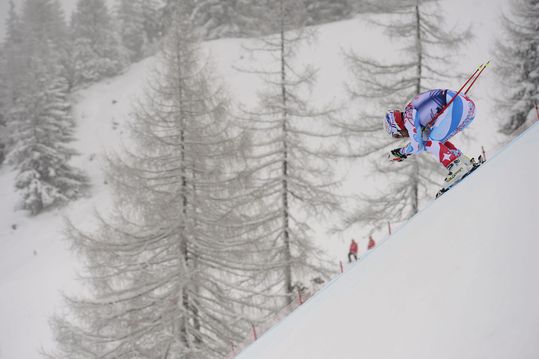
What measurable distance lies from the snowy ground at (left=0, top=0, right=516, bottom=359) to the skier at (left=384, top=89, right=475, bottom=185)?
260cm

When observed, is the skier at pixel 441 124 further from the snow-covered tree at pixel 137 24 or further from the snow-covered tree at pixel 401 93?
the snow-covered tree at pixel 137 24

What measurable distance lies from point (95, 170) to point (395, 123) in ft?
96.6

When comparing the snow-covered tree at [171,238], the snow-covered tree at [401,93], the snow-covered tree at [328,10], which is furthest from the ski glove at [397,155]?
the snow-covered tree at [328,10]

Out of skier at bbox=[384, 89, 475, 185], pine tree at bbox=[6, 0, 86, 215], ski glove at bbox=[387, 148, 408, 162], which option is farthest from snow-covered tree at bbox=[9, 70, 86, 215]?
skier at bbox=[384, 89, 475, 185]

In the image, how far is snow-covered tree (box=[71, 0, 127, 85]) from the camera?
43969 millimetres

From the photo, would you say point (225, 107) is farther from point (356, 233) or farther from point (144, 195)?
point (356, 233)

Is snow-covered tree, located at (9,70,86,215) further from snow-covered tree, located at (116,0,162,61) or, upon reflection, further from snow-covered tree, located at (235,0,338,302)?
snow-covered tree, located at (116,0,162,61)

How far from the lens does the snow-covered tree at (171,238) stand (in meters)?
8.99

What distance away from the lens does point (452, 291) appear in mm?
1824

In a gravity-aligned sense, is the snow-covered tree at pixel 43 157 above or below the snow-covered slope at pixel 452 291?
below

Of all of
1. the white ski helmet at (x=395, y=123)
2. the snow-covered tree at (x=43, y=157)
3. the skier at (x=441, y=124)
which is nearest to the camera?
the skier at (x=441, y=124)

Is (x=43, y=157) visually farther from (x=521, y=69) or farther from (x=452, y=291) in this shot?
(x=452, y=291)

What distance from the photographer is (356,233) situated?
17812 millimetres

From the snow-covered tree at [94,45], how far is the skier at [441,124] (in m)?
44.9
